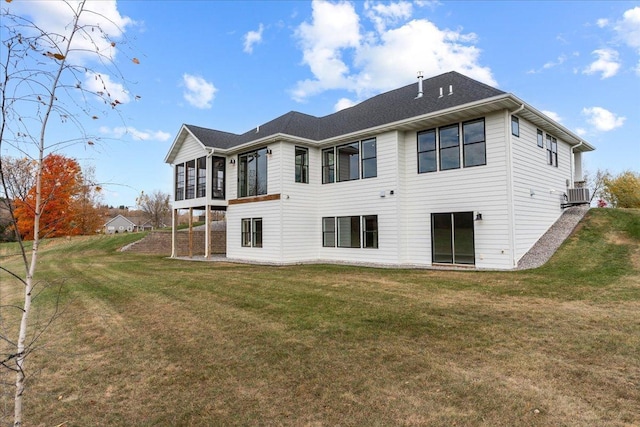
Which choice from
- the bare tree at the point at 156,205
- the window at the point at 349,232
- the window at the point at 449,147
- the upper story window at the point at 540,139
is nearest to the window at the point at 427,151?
the window at the point at 449,147

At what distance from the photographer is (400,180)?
13000 millimetres

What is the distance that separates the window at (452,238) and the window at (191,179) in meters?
12.5

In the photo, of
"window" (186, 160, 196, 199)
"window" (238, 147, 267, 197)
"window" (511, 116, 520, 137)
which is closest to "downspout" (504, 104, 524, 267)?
"window" (511, 116, 520, 137)

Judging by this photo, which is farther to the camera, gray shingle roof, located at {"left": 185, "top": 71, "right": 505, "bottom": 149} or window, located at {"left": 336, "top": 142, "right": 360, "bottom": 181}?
window, located at {"left": 336, "top": 142, "right": 360, "bottom": 181}

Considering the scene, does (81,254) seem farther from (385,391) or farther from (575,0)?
(575,0)

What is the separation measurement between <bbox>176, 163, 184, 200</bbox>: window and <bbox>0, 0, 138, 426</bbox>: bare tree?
18011 mm

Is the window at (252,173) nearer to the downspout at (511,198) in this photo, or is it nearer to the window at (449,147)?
the window at (449,147)

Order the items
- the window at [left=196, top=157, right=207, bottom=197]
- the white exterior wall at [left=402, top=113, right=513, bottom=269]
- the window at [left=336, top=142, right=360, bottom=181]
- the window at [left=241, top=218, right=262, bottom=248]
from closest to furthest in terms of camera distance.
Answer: the white exterior wall at [left=402, top=113, right=513, bottom=269] < the window at [left=336, top=142, right=360, bottom=181] < the window at [left=241, top=218, right=262, bottom=248] < the window at [left=196, top=157, right=207, bottom=197]

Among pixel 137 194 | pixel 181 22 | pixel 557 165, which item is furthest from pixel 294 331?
pixel 557 165

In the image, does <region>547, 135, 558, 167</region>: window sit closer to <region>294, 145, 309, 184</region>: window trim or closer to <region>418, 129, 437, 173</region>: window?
<region>418, 129, 437, 173</region>: window

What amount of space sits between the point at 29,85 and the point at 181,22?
790 centimetres

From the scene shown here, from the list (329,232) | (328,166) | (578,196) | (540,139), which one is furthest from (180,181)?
(578,196)

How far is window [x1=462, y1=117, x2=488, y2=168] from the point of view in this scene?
1134 cm

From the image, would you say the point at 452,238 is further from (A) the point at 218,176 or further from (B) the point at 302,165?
(A) the point at 218,176
